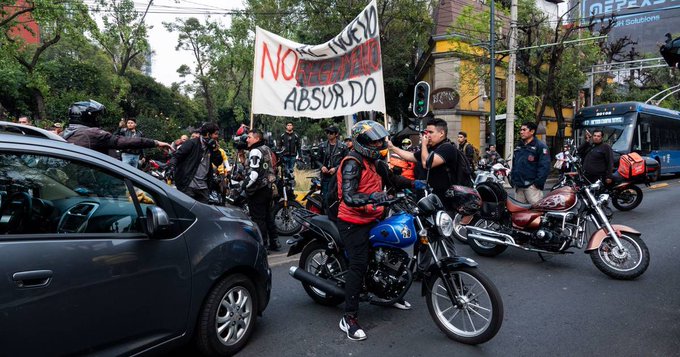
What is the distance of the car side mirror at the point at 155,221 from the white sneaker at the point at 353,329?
5.38 ft

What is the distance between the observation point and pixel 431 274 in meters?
3.56

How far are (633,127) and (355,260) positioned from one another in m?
15.8

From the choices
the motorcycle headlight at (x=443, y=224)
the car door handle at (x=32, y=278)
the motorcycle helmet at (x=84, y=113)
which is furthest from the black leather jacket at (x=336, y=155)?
the car door handle at (x=32, y=278)

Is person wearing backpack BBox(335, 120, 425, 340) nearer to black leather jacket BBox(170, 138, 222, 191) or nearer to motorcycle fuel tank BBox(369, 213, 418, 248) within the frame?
motorcycle fuel tank BBox(369, 213, 418, 248)

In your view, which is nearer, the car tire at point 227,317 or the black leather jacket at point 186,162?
the car tire at point 227,317

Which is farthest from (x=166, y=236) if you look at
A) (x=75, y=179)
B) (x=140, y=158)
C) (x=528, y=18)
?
(x=528, y=18)

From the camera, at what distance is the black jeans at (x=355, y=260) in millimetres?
3586

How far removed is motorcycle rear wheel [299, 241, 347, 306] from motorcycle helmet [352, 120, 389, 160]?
3.32ft

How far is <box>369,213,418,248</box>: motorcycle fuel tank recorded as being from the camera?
353 centimetres

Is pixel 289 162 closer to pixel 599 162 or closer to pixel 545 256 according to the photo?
pixel 599 162

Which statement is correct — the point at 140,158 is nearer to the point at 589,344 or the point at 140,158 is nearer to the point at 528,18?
the point at 589,344

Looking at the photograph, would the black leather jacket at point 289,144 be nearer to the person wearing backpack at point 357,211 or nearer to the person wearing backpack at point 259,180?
the person wearing backpack at point 259,180

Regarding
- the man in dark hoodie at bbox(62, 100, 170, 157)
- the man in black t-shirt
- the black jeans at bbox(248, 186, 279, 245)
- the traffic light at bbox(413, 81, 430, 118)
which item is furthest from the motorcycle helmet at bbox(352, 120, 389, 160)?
the traffic light at bbox(413, 81, 430, 118)

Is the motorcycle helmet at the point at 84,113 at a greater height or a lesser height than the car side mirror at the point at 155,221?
greater
